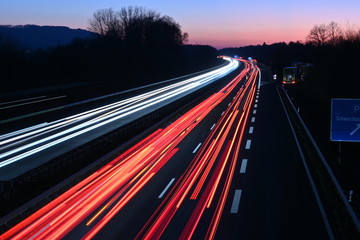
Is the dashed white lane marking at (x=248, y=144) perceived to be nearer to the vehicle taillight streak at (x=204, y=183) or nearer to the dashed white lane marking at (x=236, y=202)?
the vehicle taillight streak at (x=204, y=183)

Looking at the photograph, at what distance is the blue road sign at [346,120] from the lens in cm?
1527

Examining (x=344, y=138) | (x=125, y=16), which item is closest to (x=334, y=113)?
(x=344, y=138)

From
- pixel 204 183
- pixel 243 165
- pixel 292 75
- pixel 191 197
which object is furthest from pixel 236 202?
pixel 292 75

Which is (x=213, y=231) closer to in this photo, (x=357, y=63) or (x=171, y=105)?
(x=171, y=105)

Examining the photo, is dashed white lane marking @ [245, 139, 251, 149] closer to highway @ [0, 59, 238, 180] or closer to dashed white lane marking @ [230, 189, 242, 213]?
dashed white lane marking @ [230, 189, 242, 213]

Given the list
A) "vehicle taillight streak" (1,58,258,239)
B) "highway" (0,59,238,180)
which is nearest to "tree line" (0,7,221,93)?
→ "highway" (0,59,238,180)

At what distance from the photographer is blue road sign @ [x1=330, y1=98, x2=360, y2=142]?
15.3 meters

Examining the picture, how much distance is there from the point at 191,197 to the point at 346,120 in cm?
714

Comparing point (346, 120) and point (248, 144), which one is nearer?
point (346, 120)

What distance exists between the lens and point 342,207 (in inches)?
518

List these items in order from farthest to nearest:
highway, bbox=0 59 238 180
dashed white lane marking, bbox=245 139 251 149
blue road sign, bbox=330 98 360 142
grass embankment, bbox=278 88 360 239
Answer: dashed white lane marking, bbox=245 139 251 149, highway, bbox=0 59 238 180, blue road sign, bbox=330 98 360 142, grass embankment, bbox=278 88 360 239

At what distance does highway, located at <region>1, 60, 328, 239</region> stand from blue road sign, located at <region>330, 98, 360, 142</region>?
259 cm

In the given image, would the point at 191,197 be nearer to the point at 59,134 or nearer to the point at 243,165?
the point at 243,165

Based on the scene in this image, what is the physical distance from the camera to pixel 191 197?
1430 cm
